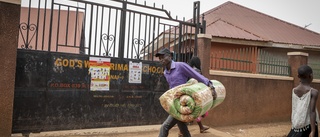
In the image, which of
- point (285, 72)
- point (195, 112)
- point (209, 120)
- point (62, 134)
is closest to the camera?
point (195, 112)

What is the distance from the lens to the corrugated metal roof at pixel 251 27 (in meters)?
12.7

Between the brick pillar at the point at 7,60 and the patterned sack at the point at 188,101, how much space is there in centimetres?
267

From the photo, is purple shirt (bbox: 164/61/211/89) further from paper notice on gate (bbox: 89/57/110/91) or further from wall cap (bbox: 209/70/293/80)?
wall cap (bbox: 209/70/293/80)

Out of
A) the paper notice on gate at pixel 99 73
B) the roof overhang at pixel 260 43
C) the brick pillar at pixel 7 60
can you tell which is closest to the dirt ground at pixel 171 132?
the brick pillar at pixel 7 60

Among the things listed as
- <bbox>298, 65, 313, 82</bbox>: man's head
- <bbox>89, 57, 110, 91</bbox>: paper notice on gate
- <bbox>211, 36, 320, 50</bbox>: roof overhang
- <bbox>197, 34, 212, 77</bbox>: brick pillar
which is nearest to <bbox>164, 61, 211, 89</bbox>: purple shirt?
<bbox>298, 65, 313, 82</bbox>: man's head

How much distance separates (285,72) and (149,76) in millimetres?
6127

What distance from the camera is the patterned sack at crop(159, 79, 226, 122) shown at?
12.1 ft

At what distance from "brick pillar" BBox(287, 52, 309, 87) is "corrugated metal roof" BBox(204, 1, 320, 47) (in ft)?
6.66

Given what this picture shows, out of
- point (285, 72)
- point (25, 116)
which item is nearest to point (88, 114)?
point (25, 116)

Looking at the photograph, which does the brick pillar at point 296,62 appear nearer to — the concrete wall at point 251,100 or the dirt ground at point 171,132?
the concrete wall at point 251,100

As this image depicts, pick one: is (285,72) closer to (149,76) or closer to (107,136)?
(149,76)

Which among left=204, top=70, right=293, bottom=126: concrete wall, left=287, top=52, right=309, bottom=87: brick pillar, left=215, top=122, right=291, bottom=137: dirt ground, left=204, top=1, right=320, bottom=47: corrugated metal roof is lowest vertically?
left=215, top=122, right=291, bottom=137: dirt ground

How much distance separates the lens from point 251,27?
14914mm

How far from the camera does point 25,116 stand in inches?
202
